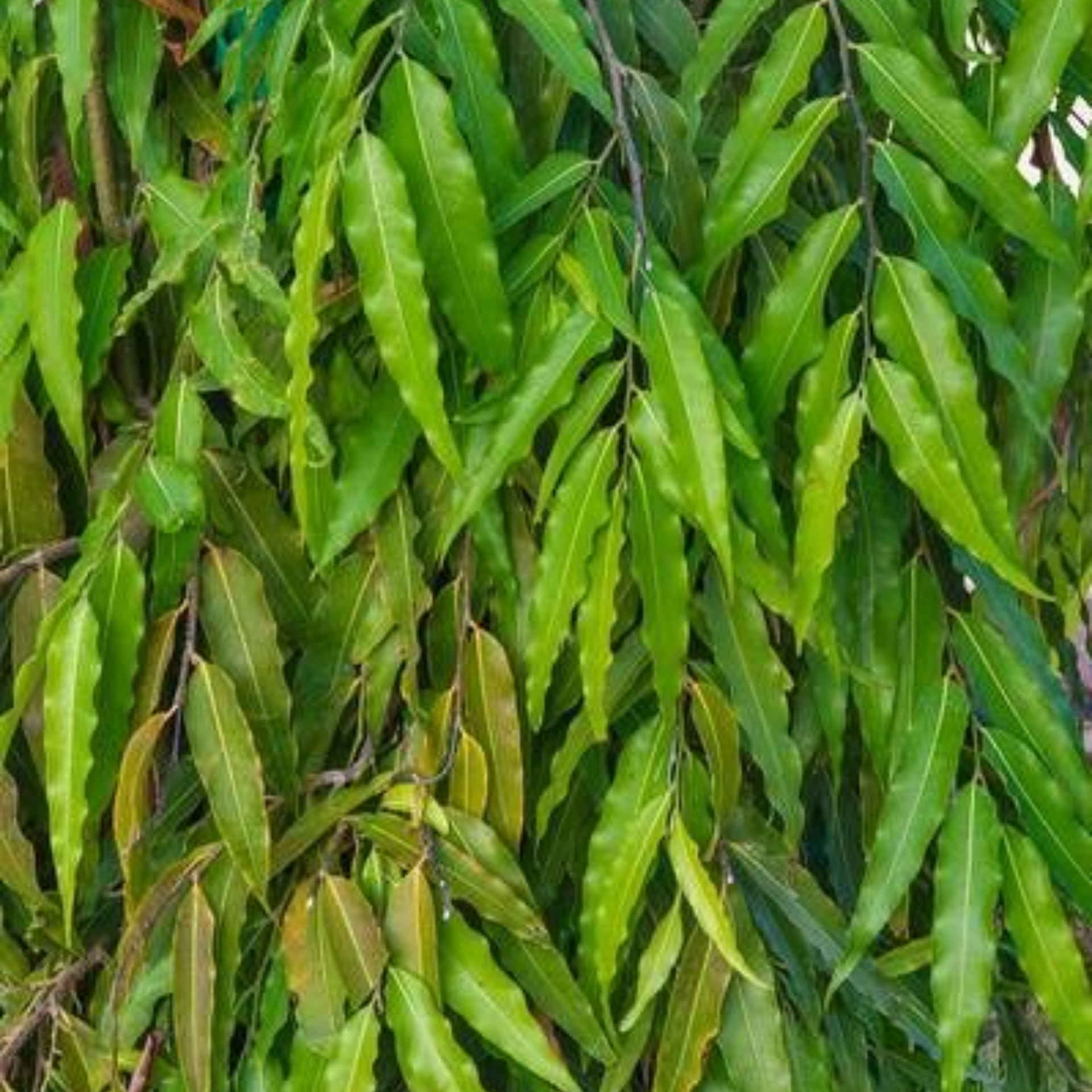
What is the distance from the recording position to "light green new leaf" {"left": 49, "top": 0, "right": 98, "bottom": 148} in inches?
29.3

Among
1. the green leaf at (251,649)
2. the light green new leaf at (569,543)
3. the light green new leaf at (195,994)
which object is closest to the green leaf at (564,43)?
the light green new leaf at (569,543)

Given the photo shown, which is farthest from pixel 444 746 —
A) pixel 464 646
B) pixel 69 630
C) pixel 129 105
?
pixel 129 105

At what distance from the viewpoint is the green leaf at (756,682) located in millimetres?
721

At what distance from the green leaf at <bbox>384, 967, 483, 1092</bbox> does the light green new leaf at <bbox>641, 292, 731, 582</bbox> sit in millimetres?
197

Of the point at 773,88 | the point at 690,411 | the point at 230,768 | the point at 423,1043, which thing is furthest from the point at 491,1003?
the point at 773,88

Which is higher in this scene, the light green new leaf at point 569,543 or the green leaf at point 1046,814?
the light green new leaf at point 569,543

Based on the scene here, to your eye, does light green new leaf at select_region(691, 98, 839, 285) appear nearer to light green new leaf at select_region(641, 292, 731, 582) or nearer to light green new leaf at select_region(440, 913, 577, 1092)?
light green new leaf at select_region(641, 292, 731, 582)

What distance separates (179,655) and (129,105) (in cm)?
22

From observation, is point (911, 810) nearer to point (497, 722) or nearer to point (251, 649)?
point (497, 722)

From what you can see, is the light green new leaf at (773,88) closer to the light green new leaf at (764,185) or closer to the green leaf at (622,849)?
the light green new leaf at (764,185)

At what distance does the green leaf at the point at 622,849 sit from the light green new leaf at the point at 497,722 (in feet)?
0.12

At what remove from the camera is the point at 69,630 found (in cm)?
72

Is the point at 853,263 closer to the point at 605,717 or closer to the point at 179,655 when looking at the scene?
the point at 605,717

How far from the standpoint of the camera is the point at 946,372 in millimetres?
674
